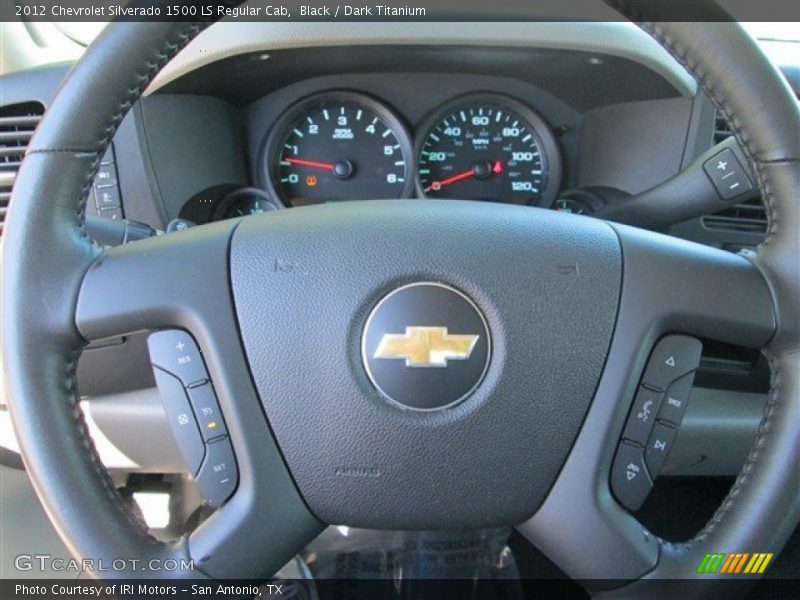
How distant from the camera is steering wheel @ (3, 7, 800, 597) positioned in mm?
845

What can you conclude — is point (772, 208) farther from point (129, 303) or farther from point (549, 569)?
point (549, 569)

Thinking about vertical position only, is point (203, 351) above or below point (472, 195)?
above

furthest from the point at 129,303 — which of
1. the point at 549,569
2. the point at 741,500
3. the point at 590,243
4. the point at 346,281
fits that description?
the point at 549,569

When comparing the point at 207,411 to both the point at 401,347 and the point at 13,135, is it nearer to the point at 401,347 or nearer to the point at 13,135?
the point at 401,347

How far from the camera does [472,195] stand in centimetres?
201

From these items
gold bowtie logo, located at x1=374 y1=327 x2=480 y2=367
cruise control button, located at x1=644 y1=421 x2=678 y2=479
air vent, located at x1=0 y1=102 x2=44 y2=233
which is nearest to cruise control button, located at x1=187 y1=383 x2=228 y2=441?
gold bowtie logo, located at x1=374 y1=327 x2=480 y2=367

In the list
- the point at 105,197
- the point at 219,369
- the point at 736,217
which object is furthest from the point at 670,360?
the point at 105,197

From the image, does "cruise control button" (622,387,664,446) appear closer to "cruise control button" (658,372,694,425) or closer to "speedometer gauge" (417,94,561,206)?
"cruise control button" (658,372,694,425)

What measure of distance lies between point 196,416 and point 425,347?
261 millimetres

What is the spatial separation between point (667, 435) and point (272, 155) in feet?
4.37

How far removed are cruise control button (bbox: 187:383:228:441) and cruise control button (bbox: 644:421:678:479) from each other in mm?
466

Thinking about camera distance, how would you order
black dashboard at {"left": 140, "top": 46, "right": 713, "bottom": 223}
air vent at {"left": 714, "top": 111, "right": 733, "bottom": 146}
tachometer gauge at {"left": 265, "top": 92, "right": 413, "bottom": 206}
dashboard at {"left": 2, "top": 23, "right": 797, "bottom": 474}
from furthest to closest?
tachometer gauge at {"left": 265, "top": 92, "right": 413, "bottom": 206} < black dashboard at {"left": 140, "top": 46, "right": 713, "bottom": 223} < air vent at {"left": 714, "top": 111, "right": 733, "bottom": 146} < dashboard at {"left": 2, "top": 23, "right": 797, "bottom": 474}

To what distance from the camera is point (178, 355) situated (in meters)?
0.88

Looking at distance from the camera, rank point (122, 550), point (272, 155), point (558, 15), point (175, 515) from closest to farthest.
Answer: point (122, 550) → point (558, 15) → point (175, 515) → point (272, 155)
